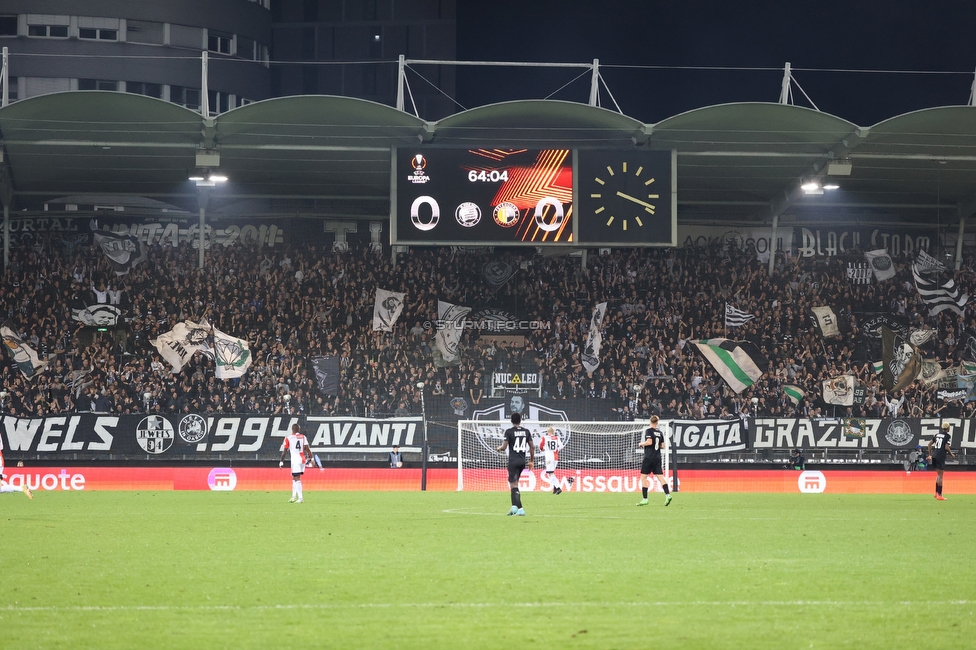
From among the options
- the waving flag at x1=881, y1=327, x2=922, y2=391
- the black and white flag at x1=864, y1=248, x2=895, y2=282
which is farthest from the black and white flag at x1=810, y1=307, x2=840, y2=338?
the black and white flag at x1=864, y1=248, x2=895, y2=282

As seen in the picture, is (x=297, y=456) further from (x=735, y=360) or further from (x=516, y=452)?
(x=735, y=360)

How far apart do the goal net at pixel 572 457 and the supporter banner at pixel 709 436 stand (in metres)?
1.70

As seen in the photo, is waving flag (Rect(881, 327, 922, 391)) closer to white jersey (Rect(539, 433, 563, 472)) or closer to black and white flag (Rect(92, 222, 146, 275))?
white jersey (Rect(539, 433, 563, 472))

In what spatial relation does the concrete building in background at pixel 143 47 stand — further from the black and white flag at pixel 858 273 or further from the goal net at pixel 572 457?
the black and white flag at pixel 858 273

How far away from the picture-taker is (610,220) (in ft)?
97.7

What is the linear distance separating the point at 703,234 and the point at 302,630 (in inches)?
1500

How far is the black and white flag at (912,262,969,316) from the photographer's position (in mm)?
41656

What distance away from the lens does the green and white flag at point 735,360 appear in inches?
1532

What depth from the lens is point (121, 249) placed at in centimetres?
4197

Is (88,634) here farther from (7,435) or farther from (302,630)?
(7,435)

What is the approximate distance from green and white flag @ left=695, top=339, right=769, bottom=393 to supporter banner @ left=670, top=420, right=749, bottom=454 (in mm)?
3702

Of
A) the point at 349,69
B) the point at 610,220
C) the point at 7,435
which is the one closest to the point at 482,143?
the point at 610,220

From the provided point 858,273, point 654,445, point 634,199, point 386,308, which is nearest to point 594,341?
point 386,308

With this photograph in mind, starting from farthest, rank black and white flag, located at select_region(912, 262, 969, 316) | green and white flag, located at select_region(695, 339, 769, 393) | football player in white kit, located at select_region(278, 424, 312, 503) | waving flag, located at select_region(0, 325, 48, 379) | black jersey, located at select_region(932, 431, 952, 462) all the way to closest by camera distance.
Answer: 1. black and white flag, located at select_region(912, 262, 969, 316)
2. green and white flag, located at select_region(695, 339, 769, 393)
3. waving flag, located at select_region(0, 325, 48, 379)
4. black jersey, located at select_region(932, 431, 952, 462)
5. football player in white kit, located at select_region(278, 424, 312, 503)
